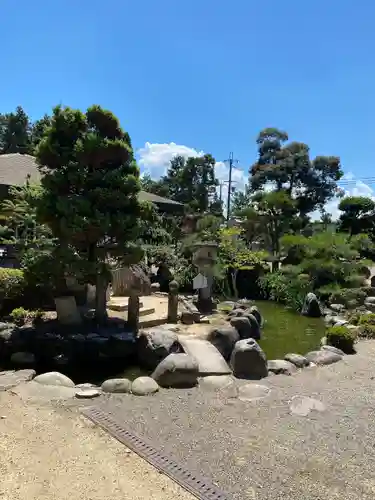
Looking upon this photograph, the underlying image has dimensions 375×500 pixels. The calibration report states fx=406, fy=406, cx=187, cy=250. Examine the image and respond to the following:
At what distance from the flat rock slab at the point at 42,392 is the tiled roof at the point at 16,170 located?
7.04 metres

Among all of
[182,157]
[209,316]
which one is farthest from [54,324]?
[182,157]

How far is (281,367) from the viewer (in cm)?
542

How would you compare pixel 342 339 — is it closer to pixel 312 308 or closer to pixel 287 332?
pixel 287 332

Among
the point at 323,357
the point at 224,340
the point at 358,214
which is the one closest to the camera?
the point at 323,357

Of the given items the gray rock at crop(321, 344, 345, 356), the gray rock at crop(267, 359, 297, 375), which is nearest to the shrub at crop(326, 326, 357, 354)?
the gray rock at crop(321, 344, 345, 356)

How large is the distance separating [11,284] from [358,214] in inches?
793

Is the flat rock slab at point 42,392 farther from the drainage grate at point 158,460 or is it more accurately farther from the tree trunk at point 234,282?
the tree trunk at point 234,282

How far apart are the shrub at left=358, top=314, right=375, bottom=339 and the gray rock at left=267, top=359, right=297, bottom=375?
114 inches

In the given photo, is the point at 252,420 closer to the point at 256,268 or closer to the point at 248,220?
the point at 256,268

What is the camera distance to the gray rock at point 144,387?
4379 mm

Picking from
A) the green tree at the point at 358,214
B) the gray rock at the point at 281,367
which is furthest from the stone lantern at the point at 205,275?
the green tree at the point at 358,214

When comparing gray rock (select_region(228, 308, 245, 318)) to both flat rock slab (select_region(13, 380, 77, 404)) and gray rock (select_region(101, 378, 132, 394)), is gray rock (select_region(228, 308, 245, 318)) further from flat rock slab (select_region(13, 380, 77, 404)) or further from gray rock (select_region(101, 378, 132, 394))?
flat rock slab (select_region(13, 380, 77, 404))

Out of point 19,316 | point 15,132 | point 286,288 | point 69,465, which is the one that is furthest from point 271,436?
point 15,132

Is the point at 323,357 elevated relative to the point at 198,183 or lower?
lower
